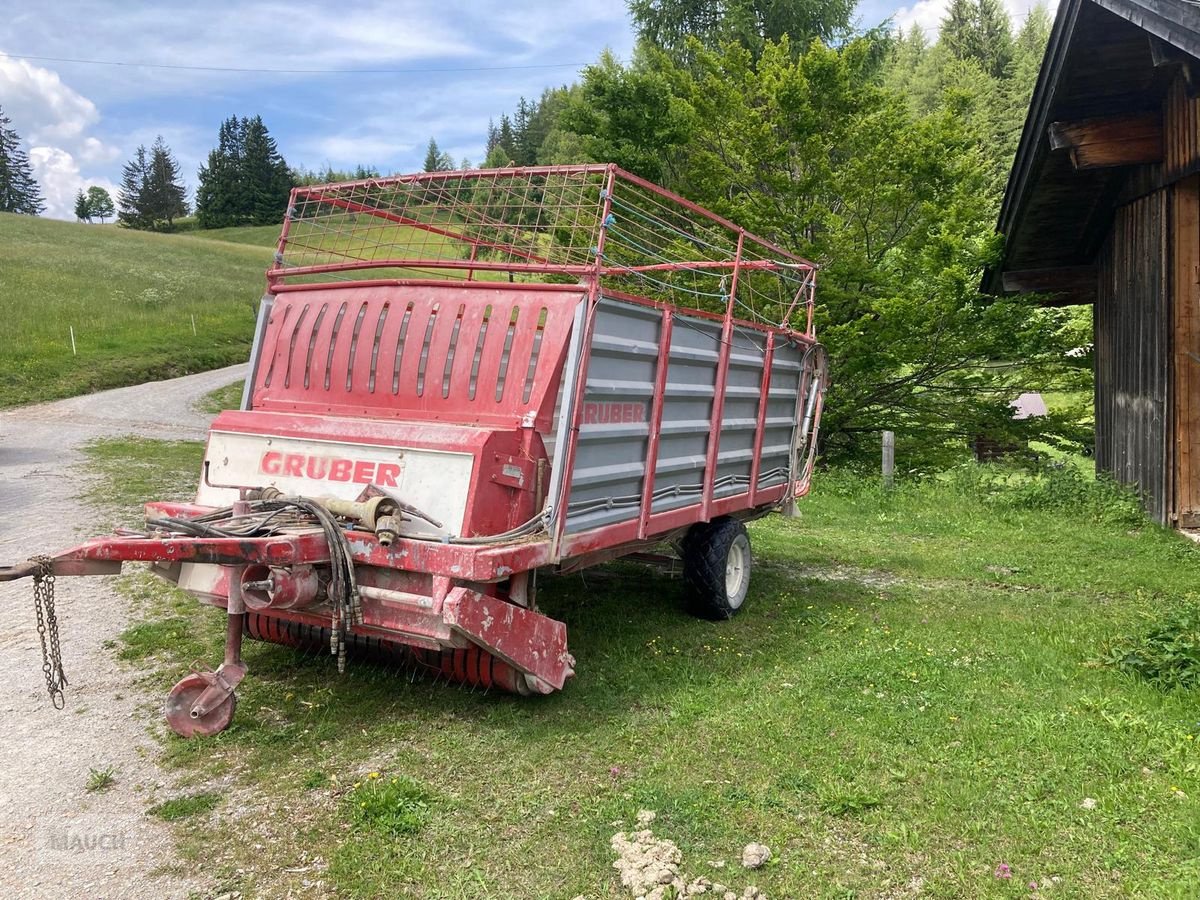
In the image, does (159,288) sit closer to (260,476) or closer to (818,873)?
(260,476)

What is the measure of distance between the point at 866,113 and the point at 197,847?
13.4m

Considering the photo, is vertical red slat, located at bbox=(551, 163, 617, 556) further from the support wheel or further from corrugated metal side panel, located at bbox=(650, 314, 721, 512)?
the support wheel

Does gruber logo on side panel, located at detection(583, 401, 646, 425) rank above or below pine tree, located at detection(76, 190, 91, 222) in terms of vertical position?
below

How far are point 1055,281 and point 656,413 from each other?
9.54 m

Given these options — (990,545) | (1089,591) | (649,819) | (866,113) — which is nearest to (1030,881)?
(649,819)

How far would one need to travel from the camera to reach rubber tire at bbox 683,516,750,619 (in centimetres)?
646

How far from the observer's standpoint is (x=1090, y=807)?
3.67 metres

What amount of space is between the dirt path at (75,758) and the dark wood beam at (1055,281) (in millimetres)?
11501

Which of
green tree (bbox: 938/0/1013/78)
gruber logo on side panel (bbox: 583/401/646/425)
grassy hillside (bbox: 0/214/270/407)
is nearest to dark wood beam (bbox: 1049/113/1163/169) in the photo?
gruber logo on side panel (bbox: 583/401/646/425)

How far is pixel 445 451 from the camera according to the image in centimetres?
446

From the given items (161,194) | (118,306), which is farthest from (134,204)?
(118,306)

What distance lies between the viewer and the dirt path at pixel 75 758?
10.9 feet

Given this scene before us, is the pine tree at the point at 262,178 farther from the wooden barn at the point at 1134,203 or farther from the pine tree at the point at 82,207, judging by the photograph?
the wooden barn at the point at 1134,203

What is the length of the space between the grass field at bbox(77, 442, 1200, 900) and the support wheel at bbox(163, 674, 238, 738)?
0.07 m
